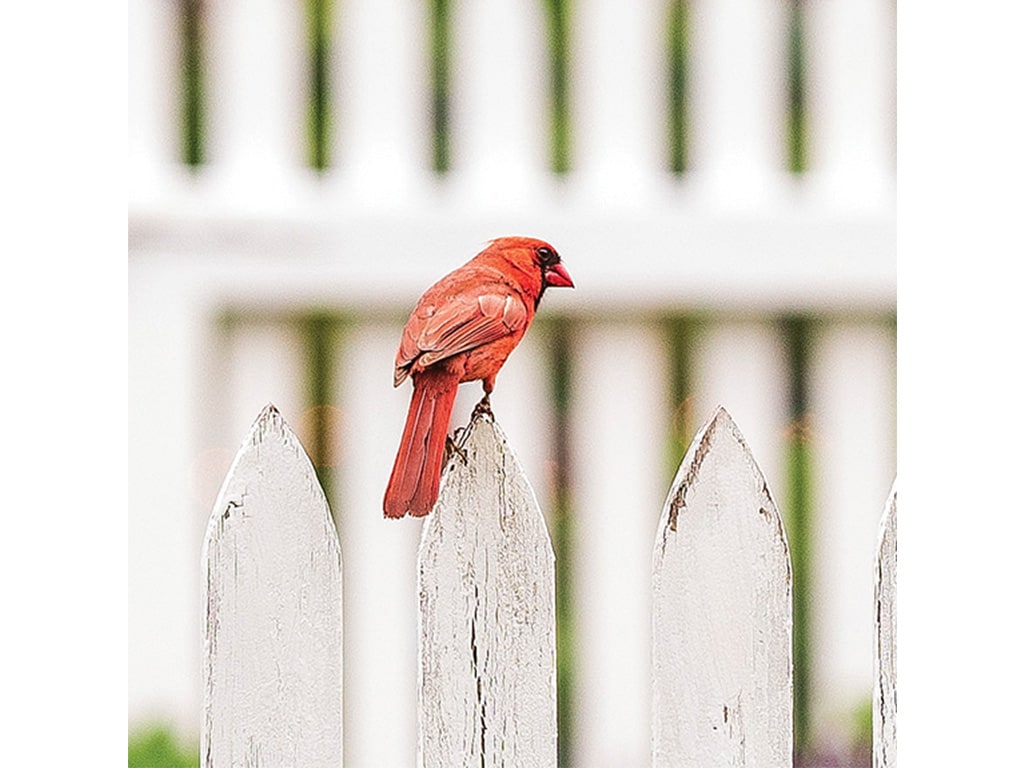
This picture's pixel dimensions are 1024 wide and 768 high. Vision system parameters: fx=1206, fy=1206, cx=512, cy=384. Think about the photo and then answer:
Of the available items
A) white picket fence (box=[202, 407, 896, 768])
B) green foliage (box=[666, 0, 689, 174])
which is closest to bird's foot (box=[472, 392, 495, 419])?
white picket fence (box=[202, 407, 896, 768])

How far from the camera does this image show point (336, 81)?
113cm

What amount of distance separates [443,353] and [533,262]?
8 centimetres

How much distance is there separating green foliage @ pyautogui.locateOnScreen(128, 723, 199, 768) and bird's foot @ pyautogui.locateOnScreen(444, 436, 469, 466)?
63cm

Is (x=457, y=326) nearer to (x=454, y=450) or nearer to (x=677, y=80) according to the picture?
(x=454, y=450)

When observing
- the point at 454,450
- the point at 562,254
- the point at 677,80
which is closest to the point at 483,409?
the point at 454,450

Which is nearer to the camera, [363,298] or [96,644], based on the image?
[96,644]

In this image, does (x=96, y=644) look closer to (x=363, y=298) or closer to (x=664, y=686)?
(x=664, y=686)

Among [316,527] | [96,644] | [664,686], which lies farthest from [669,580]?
[96,644]

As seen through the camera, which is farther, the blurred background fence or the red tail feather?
the blurred background fence

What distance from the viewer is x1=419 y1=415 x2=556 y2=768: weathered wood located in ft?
2.11

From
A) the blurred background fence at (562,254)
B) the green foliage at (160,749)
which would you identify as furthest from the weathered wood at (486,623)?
the green foliage at (160,749)

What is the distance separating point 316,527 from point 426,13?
2.12ft

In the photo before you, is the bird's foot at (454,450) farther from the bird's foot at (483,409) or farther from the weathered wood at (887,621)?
the weathered wood at (887,621)

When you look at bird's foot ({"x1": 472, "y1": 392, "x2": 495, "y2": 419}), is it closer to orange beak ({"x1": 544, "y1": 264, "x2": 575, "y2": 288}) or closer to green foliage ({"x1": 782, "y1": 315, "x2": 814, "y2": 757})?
orange beak ({"x1": 544, "y1": 264, "x2": 575, "y2": 288})
